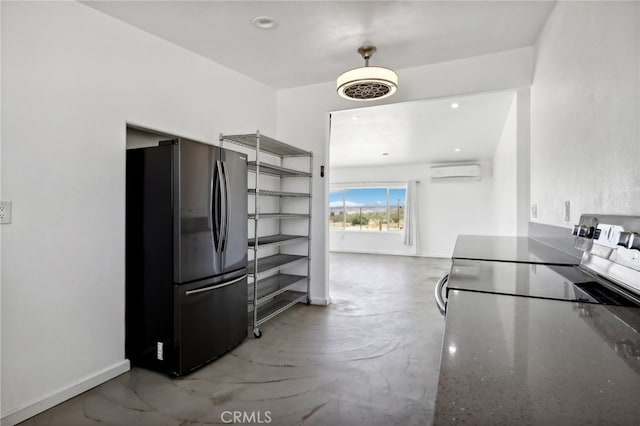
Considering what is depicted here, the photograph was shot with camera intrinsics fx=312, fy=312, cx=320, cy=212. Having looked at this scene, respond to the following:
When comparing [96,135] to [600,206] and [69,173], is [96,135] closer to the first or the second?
[69,173]

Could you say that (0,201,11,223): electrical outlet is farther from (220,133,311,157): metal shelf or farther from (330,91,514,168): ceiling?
(330,91,514,168): ceiling

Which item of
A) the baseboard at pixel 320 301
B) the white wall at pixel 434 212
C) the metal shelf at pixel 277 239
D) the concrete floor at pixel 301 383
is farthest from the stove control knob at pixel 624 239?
the white wall at pixel 434 212

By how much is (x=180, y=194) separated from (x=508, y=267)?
6.67 ft

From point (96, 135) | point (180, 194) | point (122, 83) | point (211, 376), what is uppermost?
point (122, 83)

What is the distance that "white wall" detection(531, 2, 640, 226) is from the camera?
3.80 ft

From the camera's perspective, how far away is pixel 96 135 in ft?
6.98

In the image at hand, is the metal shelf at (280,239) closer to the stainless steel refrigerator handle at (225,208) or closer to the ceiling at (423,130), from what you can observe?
the stainless steel refrigerator handle at (225,208)

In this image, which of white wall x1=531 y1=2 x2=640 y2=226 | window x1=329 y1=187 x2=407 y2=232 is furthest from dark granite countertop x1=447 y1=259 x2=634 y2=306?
window x1=329 y1=187 x2=407 y2=232

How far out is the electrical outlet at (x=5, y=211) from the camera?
170 centimetres

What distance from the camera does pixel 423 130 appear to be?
5262 mm

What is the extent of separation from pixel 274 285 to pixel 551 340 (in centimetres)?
308

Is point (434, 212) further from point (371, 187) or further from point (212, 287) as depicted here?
point (212, 287)

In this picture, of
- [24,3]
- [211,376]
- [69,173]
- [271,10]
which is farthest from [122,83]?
[211,376]

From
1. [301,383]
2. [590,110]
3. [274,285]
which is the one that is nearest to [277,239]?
[274,285]
